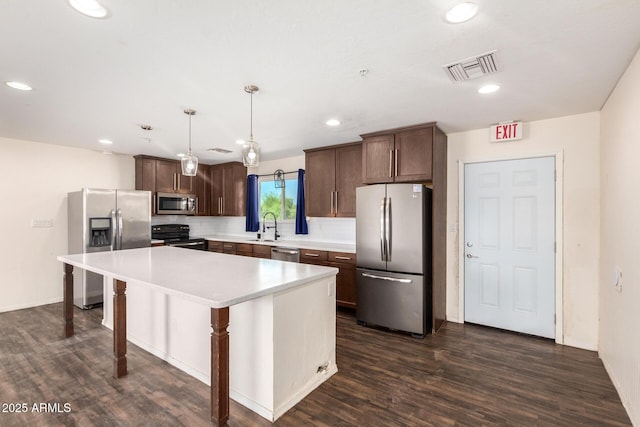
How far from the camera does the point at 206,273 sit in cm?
229

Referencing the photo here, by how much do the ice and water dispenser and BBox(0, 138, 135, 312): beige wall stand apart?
0.81 metres

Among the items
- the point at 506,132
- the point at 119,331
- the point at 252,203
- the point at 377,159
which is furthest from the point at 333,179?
the point at 119,331

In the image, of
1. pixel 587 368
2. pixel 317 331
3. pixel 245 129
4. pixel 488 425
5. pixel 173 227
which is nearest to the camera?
pixel 488 425

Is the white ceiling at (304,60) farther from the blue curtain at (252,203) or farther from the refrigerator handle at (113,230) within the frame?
the blue curtain at (252,203)

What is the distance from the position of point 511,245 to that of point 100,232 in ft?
17.7

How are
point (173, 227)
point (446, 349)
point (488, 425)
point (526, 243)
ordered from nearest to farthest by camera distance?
point (488, 425), point (446, 349), point (526, 243), point (173, 227)

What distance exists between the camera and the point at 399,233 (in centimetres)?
343

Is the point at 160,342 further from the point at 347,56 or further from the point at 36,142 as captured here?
the point at 36,142

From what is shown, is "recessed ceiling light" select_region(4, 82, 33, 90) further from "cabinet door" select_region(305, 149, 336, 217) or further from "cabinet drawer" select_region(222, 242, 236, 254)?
"cabinet drawer" select_region(222, 242, 236, 254)

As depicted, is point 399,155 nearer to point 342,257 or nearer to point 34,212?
point 342,257

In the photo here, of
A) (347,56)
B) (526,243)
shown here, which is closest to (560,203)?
(526,243)

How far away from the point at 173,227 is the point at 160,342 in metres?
3.16

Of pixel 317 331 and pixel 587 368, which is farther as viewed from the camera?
pixel 587 368

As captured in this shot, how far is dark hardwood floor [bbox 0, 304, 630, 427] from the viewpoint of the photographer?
6.63 ft
